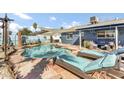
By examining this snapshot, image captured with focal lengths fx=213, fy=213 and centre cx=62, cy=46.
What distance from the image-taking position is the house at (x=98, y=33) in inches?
148

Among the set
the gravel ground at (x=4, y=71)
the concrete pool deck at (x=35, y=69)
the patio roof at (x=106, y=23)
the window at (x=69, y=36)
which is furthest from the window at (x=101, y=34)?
the gravel ground at (x=4, y=71)

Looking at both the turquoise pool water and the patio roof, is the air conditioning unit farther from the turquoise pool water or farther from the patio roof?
the turquoise pool water

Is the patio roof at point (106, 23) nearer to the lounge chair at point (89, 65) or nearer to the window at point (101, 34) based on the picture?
the window at point (101, 34)

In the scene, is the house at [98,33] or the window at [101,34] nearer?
the house at [98,33]

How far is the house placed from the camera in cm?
375

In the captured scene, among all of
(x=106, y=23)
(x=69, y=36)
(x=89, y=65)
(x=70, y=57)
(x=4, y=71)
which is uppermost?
(x=106, y=23)

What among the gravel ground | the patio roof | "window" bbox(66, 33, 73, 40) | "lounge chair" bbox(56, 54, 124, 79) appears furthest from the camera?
"window" bbox(66, 33, 73, 40)

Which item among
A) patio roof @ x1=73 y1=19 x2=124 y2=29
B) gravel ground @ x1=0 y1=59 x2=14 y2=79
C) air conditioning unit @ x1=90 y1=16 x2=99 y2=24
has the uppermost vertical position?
air conditioning unit @ x1=90 y1=16 x2=99 y2=24

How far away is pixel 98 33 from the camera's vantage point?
3.99 m

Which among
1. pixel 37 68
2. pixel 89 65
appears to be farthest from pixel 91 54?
pixel 37 68

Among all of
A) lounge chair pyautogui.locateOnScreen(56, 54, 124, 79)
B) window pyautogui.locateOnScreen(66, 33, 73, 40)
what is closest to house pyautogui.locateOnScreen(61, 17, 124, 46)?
window pyautogui.locateOnScreen(66, 33, 73, 40)

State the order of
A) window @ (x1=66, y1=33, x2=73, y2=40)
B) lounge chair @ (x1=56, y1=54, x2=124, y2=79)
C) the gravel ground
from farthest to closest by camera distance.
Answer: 1. window @ (x1=66, y1=33, x2=73, y2=40)
2. the gravel ground
3. lounge chair @ (x1=56, y1=54, x2=124, y2=79)

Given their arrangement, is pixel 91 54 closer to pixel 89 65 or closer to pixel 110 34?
pixel 89 65
